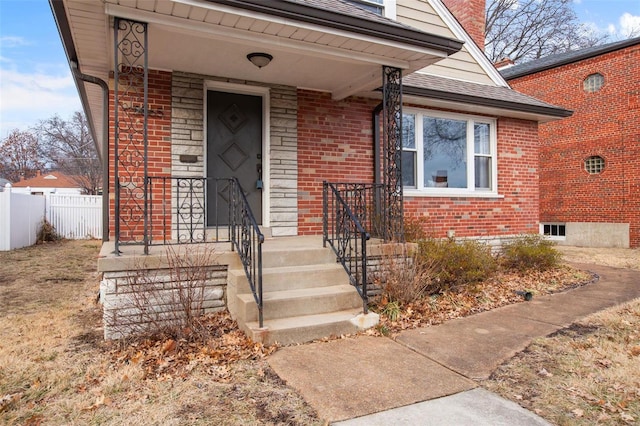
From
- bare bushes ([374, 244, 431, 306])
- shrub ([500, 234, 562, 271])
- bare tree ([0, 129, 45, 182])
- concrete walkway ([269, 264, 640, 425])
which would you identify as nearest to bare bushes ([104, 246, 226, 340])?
concrete walkway ([269, 264, 640, 425])

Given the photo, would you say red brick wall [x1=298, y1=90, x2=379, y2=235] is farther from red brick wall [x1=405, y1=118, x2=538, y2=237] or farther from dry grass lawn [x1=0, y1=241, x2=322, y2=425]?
dry grass lawn [x1=0, y1=241, x2=322, y2=425]

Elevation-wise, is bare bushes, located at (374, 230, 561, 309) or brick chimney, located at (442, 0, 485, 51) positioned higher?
brick chimney, located at (442, 0, 485, 51)

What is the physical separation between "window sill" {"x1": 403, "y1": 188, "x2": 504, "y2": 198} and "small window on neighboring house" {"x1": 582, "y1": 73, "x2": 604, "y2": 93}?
8657 mm

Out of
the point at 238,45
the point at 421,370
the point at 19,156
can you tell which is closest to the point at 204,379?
the point at 421,370

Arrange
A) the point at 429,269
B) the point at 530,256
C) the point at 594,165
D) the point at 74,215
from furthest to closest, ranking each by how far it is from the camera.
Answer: the point at 74,215 < the point at 594,165 < the point at 530,256 < the point at 429,269

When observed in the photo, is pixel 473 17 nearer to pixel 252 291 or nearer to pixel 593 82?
pixel 593 82

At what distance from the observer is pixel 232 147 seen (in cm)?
637

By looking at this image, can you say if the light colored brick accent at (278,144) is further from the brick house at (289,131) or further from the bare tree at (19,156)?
the bare tree at (19,156)

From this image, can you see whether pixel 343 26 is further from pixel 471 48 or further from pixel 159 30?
pixel 471 48

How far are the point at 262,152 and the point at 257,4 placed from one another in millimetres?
2508

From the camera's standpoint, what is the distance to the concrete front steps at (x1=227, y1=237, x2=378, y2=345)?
4.14m

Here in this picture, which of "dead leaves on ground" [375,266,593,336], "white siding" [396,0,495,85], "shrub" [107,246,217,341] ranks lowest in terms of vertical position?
"dead leaves on ground" [375,266,593,336]

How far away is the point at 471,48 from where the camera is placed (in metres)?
9.06

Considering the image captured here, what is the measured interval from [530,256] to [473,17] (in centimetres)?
587
